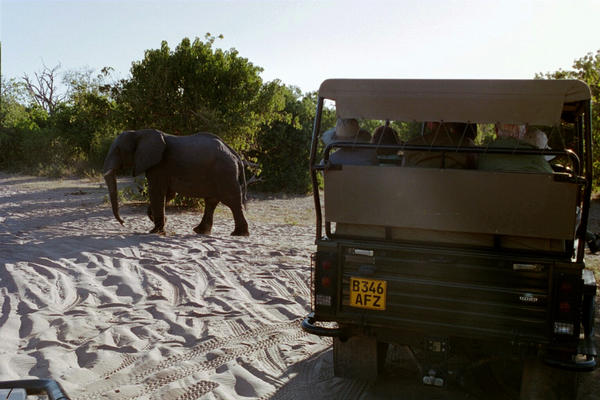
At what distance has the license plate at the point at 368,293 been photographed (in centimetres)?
388

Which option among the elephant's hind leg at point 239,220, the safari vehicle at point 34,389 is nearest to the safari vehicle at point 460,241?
the safari vehicle at point 34,389

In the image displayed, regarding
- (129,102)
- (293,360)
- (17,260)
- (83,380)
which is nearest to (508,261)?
(293,360)

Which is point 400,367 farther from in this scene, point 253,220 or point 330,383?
point 253,220

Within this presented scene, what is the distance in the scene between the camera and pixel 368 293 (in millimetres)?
3916

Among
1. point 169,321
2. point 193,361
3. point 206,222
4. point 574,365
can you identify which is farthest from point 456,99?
point 206,222

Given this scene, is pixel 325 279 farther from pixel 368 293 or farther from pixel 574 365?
pixel 574 365

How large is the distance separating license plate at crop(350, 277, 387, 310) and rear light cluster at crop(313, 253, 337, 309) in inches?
5.8

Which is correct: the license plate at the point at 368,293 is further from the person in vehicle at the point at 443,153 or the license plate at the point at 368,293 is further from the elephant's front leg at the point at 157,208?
the elephant's front leg at the point at 157,208

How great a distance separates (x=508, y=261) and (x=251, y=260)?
5.37 meters

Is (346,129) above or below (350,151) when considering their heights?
above

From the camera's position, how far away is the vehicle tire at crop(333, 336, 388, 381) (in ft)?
13.8

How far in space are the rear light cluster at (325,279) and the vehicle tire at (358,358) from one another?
14.3 inches

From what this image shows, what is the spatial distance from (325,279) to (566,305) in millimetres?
1591

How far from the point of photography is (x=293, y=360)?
4801mm
